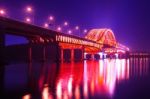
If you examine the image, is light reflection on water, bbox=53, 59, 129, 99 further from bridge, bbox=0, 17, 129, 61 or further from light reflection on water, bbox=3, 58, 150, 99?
bridge, bbox=0, 17, 129, 61

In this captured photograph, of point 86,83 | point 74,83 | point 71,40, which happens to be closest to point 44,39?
point 71,40

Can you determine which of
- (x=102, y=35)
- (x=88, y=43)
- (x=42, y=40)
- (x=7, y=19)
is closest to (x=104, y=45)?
(x=102, y=35)

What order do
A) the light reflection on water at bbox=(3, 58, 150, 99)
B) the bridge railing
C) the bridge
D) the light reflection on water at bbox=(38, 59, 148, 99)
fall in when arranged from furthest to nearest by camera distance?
the bridge railing, the bridge, the light reflection on water at bbox=(38, 59, 148, 99), the light reflection on water at bbox=(3, 58, 150, 99)

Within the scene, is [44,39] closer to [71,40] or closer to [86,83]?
[71,40]

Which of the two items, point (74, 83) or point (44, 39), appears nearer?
point (74, 83)

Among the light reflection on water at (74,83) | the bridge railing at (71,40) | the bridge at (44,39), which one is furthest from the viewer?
the bridge railing at (71,40)

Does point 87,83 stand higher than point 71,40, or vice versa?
point 71,40

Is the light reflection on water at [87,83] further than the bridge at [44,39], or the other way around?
the bridge at [44,39]

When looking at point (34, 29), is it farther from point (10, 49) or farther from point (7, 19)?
point (10, 49)

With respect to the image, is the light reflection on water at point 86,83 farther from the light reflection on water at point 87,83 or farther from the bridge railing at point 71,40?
the bridge railing at point 71,40

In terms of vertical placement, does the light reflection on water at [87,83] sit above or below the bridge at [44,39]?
below

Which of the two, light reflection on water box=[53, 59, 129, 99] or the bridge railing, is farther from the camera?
the bridge railing

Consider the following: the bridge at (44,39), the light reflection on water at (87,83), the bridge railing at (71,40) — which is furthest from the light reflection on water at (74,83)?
the bridge railing at (71,40)

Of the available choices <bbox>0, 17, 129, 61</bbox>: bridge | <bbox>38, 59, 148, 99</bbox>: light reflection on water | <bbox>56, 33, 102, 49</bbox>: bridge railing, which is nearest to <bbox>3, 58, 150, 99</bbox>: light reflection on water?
<bbox>38, 59, 148, 99</bbox>: light reflection on water
